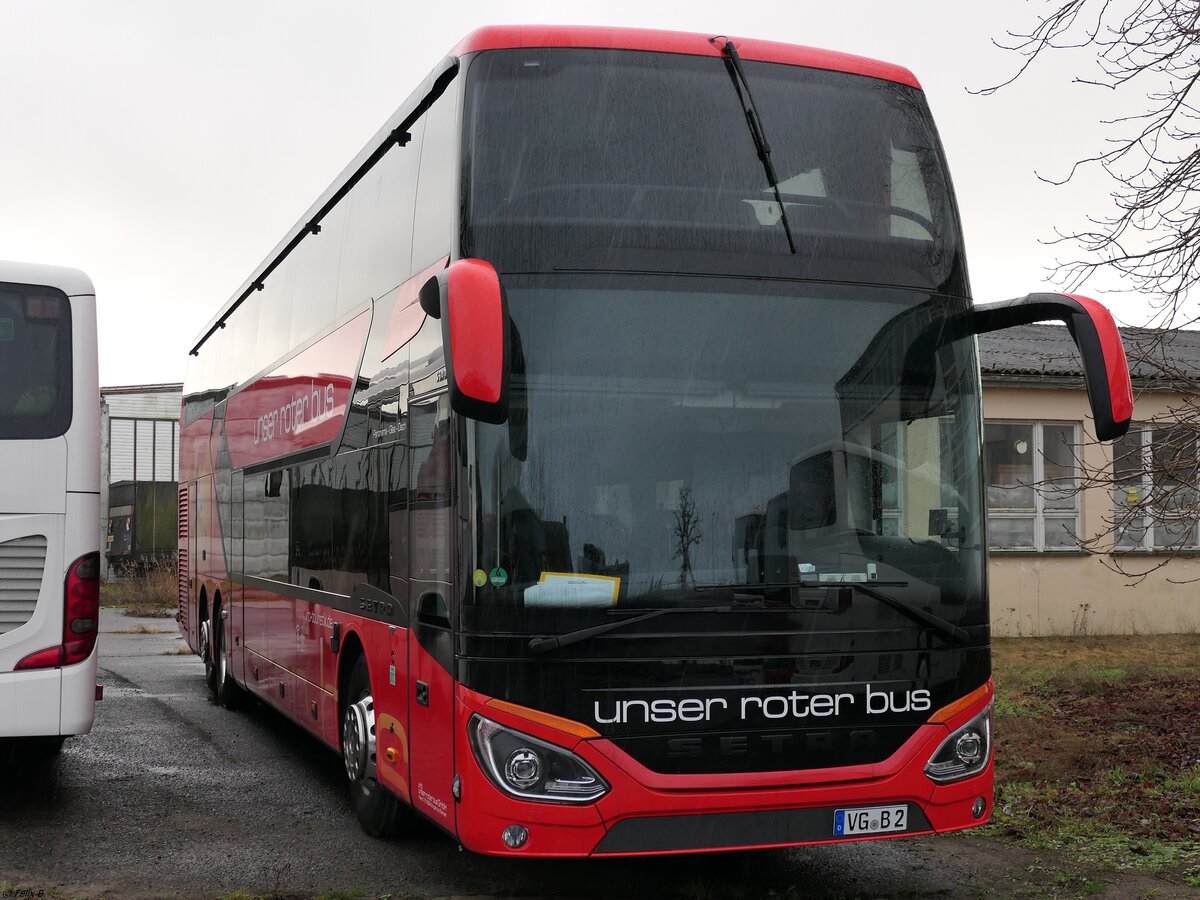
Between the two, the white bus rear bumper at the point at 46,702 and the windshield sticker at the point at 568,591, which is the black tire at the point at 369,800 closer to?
the white bus rear bumper at the point at 46,702

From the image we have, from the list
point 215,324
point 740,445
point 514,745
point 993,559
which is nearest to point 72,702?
point 514,745

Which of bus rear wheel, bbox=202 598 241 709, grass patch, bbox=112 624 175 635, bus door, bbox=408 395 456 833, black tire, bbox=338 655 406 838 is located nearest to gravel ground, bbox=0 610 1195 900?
black tire, bbox=338 655 406 838

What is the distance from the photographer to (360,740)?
7.73 meters

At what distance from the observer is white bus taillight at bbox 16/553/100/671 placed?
8.01m

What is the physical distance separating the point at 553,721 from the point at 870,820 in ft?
4.63

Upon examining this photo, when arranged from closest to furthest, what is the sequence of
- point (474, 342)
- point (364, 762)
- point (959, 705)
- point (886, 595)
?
point (474, 342) → point (886, 595) → point (959, 705) → point (364, 762)

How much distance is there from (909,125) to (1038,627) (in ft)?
49.9

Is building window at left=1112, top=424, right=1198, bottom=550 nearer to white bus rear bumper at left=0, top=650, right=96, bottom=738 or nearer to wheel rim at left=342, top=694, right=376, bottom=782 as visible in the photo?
wheel rim at left=342, top=694, right=376, bottom=782

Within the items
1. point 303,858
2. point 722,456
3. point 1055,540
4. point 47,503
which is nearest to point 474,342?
point 722,456

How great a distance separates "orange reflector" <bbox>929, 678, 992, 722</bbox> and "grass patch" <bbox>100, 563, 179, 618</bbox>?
89.1 ft

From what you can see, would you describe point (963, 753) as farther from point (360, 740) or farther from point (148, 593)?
point (148, 593)

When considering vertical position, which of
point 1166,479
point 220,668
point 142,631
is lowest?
point 142,631

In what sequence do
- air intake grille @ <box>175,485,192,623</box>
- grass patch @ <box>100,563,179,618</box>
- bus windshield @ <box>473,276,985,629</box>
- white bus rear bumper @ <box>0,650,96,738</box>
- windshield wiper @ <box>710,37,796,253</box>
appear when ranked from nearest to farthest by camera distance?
bus windshield @ <box>473,276,985,629</box> → windshield wiper @ <box>710,37,796,253</box> → white bus rear bumper @ <box>0,650,96,738</box> → air intake grille @ <box>175,485,192,623</box> → grass patch @ <box>100,563,179,618</box>

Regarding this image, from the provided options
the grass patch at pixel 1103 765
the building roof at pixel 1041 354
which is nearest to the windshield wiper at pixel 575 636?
the grass patch at pixel 1103 765
